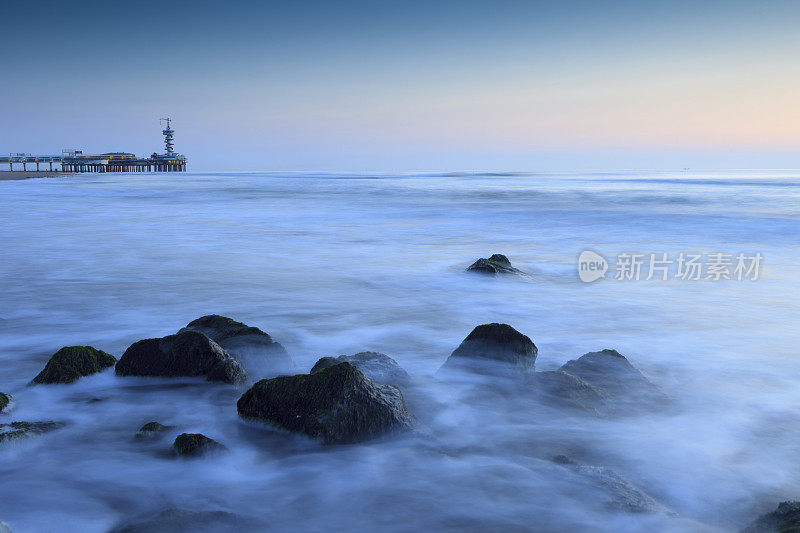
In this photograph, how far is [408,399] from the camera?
4582 mm

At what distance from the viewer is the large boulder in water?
→ 201 inches

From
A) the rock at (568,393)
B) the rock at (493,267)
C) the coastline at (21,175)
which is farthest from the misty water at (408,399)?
the coastline at (21,175)

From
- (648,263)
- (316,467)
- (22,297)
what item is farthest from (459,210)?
(316,467)

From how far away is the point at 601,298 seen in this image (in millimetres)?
8414

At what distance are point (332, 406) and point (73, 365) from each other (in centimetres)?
225

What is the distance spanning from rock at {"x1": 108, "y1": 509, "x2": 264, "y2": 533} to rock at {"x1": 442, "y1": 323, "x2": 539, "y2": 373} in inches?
96.7

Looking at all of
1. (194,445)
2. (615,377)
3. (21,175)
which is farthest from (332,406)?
(21,175)

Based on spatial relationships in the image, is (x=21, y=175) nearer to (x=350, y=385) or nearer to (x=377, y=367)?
(x=377, y=367)

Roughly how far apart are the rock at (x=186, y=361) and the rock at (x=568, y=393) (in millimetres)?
2222

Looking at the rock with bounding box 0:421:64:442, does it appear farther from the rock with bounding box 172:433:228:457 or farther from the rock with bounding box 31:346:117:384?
the rock with bounding box 172:433:228:457

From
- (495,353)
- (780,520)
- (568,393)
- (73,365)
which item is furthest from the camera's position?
(495,353)

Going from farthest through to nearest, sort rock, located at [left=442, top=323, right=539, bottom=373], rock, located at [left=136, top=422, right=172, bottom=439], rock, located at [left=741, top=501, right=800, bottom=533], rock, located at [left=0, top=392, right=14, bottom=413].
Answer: rock, located at [left=442, top=323, right=539, bottom=373] → rock, located at [left=0, top=392, right=14, bottom=413] → rock, located at [left=136, top=422, right=172, bottom=439] → rock, located at [left=741, top=501, right=800, bottom=533]

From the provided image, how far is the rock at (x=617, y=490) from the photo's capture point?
10.4ft

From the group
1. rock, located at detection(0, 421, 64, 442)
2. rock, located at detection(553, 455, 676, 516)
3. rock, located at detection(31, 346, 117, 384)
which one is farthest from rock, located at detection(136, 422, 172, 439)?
rock, located at detection(553, 455, 676, 516)
